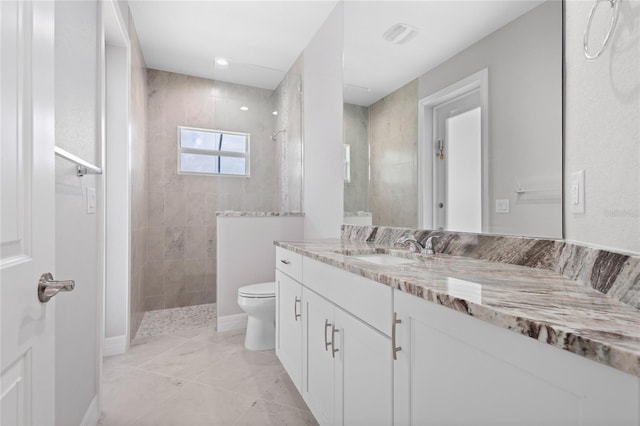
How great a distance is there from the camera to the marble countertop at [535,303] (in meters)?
0.45

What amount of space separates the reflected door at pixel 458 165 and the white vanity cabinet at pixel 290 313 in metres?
0.80

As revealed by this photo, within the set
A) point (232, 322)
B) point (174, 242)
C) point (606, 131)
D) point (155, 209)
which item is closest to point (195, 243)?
point (174, 242)

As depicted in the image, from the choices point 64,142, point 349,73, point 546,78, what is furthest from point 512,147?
point 64,142

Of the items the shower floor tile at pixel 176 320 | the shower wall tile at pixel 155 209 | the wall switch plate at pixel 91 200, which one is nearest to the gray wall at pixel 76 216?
the wall switch plate at pixel 91 200

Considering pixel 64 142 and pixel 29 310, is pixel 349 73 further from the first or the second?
pixel 29 310

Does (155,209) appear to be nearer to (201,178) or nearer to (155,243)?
(155,243)

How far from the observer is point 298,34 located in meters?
2.89

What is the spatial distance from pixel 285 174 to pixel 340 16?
1.53 meters

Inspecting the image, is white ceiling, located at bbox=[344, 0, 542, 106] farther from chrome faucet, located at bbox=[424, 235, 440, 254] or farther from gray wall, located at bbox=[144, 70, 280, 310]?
gray wall, located at bbox=[144, 70, 280, 310]

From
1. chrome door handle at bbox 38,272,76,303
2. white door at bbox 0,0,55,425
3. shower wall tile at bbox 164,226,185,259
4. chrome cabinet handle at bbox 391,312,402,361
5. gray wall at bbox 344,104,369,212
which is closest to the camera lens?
white door at bbox 0,0,55,425

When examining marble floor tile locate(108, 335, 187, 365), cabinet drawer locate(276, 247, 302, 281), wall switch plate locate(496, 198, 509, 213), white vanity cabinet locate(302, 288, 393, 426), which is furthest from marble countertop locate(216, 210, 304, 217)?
wall switch plate locate(496, 198, 509, 213)

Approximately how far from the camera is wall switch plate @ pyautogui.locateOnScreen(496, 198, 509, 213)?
125 centimetres

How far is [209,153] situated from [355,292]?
314 cm

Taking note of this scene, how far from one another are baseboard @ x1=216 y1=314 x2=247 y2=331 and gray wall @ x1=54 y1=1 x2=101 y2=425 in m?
1.28
